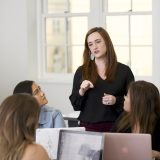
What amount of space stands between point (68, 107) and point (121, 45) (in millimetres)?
997

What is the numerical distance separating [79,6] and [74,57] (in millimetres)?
636

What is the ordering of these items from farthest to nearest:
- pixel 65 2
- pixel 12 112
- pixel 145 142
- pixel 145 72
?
1. pixel 65 2
2. pixel 145 72
3. pixel 145 142
4. pixel 12 112

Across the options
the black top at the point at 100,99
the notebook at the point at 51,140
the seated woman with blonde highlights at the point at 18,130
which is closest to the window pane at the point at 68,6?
the black top at the point at 100,99

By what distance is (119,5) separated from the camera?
17.2 feet

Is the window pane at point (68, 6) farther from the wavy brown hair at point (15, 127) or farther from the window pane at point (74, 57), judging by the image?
the wavy brown hair at point (15, 127)

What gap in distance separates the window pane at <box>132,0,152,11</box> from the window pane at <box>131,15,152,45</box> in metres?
0.09

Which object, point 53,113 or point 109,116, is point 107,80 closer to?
point 109,116

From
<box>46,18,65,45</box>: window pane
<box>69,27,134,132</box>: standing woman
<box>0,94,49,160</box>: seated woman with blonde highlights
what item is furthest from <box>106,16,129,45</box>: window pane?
<box>0,94,49,160</box>: seated woman with blonde highlights

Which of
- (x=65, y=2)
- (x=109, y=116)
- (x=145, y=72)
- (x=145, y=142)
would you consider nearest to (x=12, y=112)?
(x=145, y=142)

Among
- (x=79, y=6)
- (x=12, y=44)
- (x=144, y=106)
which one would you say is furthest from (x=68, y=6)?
(x=144, y=106)

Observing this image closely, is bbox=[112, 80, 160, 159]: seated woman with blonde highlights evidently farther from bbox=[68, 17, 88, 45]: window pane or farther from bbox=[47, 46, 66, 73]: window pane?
bbox=[47, 46, 66, 73]: window pane

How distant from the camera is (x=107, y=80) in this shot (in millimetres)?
3219

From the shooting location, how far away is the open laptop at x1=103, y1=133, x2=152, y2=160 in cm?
226

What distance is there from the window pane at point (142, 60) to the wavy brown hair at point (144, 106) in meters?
2.41
